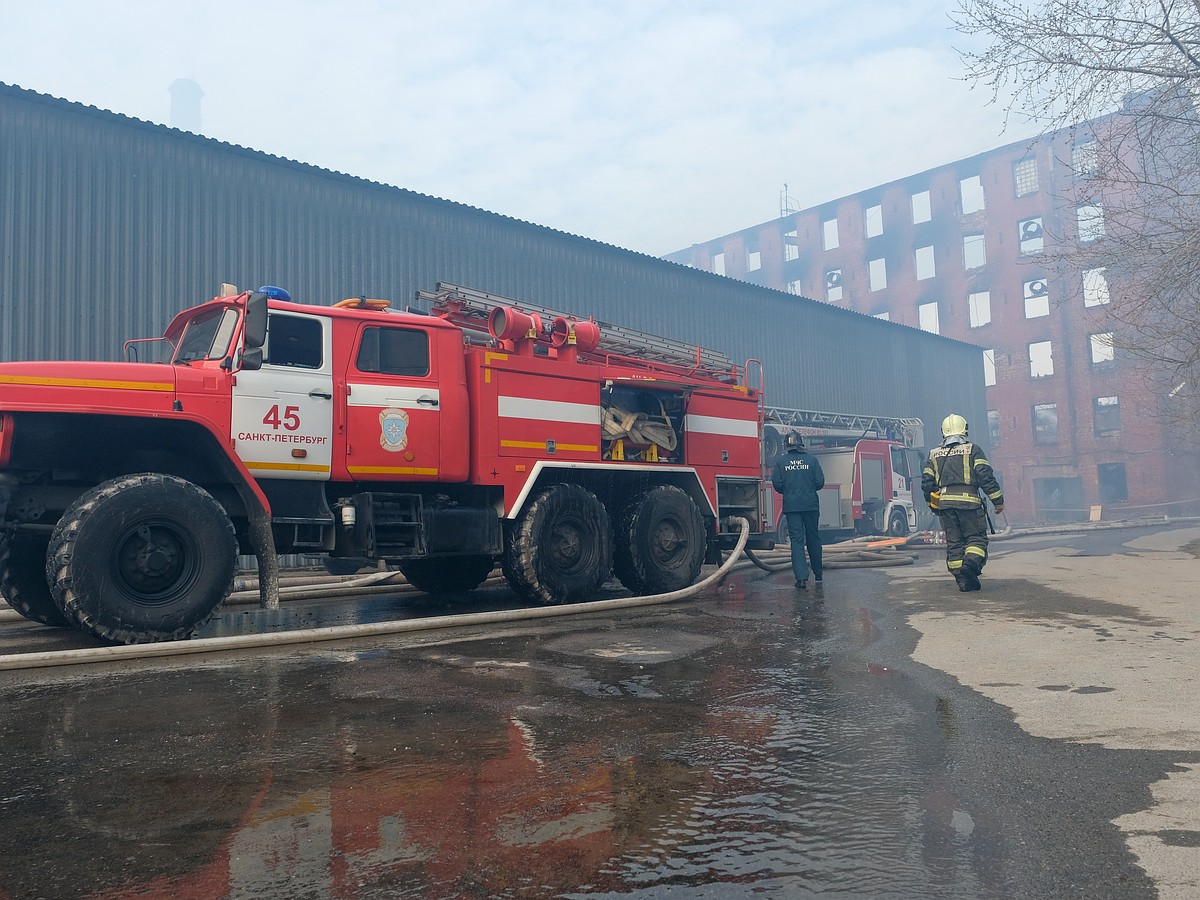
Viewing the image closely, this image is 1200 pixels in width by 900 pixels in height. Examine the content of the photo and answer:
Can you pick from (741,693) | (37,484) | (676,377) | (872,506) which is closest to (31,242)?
(37,484)

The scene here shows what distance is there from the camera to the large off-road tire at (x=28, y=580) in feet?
20.9

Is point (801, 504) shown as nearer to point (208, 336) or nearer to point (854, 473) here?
point (208, 336)

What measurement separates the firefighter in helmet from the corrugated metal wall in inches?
384

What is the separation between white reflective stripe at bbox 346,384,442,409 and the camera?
7.20 meters

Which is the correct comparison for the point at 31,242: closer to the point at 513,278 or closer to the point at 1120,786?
the point at 513,278

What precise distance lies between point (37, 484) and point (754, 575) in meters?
8.34

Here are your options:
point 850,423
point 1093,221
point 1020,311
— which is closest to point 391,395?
point 1093,221

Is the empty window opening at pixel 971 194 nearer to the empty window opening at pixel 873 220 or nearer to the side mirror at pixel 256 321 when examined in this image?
the empty window opening at pixel 873 220

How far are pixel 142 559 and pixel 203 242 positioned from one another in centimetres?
860

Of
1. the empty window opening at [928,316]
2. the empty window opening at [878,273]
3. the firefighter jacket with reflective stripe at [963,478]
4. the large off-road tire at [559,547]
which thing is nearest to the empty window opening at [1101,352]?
the empty window opening at [928,316]

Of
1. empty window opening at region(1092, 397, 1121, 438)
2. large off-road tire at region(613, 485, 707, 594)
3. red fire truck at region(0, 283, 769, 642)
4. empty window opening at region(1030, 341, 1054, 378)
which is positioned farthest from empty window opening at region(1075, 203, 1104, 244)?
empty window opening at region(1030, 341, 1054, 378)

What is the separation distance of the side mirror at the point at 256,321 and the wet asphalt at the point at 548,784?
243 centimetres

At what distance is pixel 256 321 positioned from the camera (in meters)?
6.41

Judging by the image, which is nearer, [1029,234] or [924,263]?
[1029,234]
